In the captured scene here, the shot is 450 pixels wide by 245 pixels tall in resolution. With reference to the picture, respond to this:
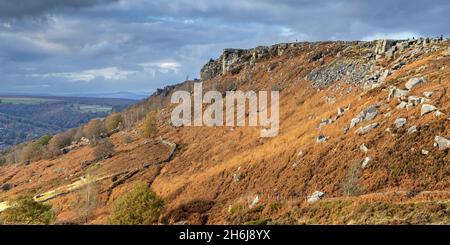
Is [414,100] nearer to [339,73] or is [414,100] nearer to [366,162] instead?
[366,162]

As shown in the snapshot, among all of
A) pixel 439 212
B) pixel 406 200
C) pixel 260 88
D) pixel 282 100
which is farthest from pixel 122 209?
pixel 260 88

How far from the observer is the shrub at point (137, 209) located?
46750 millimetres

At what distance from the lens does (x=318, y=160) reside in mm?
51531

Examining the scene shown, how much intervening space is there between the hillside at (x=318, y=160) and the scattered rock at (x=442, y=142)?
4.1 inches

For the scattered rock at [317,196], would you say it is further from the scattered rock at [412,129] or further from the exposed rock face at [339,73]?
the exposed rock face at [339,73]

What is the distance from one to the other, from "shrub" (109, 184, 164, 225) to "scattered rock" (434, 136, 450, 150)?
30.6 m

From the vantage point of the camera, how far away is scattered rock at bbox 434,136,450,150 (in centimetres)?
3947

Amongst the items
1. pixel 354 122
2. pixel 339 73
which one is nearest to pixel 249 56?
pixel 339 73

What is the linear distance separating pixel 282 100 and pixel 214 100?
4287 centimetres

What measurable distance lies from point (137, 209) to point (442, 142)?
1274 inches

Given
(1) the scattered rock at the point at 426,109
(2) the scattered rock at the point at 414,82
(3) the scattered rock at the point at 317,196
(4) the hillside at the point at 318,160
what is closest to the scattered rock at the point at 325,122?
(4) the hillside at the point at 318,160

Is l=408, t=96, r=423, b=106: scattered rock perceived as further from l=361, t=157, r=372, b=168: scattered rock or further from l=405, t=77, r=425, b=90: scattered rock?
l=361, t=157, r=372, b=168: scattered rock

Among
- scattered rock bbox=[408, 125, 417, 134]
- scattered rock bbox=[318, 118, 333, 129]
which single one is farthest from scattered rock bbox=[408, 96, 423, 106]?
scattered rock bbox=[318, 118, 333, 129]

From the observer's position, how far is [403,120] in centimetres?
4700
